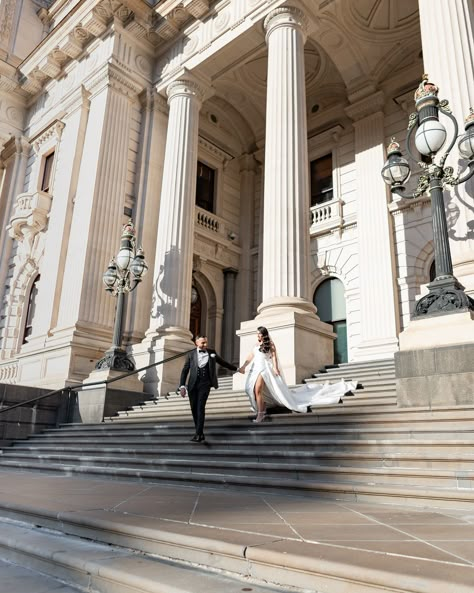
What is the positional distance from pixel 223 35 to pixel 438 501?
558 inches

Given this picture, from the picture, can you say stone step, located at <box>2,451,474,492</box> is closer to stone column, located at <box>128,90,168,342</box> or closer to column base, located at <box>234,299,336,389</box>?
column base, located at <box>234,299,336,389</box>

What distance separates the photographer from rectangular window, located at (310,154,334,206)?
1789 centimetres

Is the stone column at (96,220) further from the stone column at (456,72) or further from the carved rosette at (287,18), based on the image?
the stone column at (456,72)

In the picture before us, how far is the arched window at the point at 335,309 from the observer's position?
15.8m

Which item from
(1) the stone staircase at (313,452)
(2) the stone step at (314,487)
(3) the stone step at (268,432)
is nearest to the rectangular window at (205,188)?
(3) the stone step at (268,432)

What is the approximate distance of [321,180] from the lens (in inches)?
719

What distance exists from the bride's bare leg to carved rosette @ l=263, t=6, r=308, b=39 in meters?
9.75

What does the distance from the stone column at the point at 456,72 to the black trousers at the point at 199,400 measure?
4.31 meters

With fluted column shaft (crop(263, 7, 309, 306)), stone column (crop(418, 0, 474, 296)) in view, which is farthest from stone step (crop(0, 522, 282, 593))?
fluted column shaft (crop(263, 7, 309, 306))

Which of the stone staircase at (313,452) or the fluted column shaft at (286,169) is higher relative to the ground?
the fluted column shaft at (286,169)

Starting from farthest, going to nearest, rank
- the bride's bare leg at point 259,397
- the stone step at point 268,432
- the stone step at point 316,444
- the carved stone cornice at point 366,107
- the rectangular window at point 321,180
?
the rectangular window at point 321,180 < the carved stone cornice at point 366,107 < the bride's bare leg at point 259,397 < the stone step at point 268,432 < the stone step at point 316,444

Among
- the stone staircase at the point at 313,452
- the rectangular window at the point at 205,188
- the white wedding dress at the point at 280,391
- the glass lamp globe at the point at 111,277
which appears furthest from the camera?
the rectangular window at the point at 205,188

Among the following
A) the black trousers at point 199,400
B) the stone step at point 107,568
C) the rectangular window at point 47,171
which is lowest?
the stone step at point 107,568

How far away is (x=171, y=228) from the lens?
1400 cm
